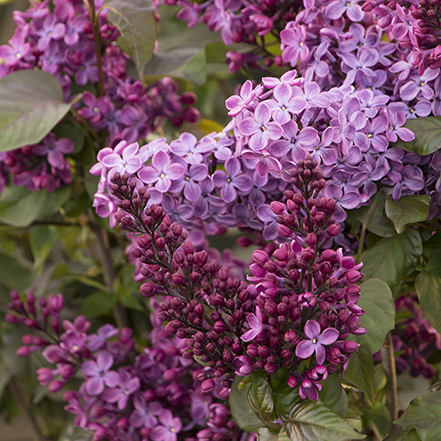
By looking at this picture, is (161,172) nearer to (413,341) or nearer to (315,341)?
(315,341)

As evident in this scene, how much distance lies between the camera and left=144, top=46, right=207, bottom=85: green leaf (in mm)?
637

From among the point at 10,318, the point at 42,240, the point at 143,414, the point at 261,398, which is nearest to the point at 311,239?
the point at 261,398

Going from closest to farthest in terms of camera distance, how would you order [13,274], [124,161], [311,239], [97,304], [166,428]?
[311,239] → [124,161] → [166,428] → [97,304] → [13,274]

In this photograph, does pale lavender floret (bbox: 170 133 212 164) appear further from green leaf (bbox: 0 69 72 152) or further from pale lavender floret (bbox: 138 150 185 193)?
green leaf (bbox: 0 69 72 152)

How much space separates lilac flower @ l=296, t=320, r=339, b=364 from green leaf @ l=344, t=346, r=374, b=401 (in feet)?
0.15

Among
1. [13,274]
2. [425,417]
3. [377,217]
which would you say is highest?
[377,217]

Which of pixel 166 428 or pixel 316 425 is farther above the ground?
pixel 316 425

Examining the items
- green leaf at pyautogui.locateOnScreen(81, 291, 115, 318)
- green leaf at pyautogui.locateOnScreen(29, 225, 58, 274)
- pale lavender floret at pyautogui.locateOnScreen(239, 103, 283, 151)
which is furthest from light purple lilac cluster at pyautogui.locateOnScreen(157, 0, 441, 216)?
green leaf at pyautogui.locateOnScreen(29, 225, 58, 274)

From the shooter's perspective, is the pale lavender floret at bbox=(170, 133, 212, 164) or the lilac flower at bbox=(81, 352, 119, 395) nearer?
the pale lavender floret at bbox=(170, 133, 212, 164)

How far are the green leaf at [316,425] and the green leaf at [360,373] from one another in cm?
5

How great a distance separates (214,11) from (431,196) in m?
0.32

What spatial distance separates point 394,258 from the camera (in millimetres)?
461

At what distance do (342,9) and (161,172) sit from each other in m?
0.23

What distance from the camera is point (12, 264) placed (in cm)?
86
